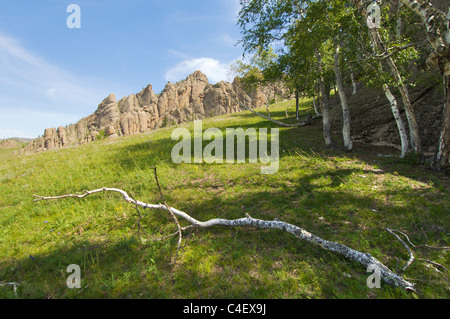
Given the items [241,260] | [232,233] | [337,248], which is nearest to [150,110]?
[232,233]

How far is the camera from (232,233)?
5.71 meters

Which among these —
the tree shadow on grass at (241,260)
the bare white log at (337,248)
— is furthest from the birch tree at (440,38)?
the bare white log at (337,248)

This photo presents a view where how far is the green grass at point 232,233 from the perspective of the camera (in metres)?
4.00

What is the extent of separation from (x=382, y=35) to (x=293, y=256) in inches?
462

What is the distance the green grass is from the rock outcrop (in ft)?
409

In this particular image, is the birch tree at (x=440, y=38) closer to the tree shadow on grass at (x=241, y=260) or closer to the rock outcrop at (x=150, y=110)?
the tree shadow on grass at (x=241, y=260)

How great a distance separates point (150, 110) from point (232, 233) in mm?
155152

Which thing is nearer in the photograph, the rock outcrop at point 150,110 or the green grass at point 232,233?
the green grass at point 232,233

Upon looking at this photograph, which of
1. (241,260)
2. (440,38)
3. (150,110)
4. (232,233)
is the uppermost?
(150,110)

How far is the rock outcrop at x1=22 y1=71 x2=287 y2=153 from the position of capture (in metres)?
134

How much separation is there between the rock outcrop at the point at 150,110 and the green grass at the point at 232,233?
124769 mm

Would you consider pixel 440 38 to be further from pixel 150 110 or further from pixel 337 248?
pixel 150 110

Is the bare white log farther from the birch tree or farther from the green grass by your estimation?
the birch tree
